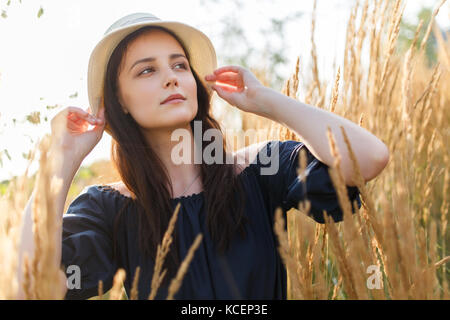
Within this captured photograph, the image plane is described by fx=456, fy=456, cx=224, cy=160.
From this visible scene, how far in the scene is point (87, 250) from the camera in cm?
129

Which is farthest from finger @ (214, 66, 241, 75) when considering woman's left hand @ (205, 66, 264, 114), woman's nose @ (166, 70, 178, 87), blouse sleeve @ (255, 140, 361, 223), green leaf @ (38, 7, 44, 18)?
green leaf @ (38, 7, 44, 18)

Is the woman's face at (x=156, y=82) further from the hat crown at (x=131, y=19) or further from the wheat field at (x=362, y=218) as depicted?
the wheat field at (x=362, y=218)

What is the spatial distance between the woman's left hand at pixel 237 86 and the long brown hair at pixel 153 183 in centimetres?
20

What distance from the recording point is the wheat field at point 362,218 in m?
0.73

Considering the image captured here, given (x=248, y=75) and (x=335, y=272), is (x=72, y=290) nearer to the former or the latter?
(x=248, y=75)

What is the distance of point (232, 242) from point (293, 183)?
243 millimetres

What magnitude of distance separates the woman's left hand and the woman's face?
3.5 inches

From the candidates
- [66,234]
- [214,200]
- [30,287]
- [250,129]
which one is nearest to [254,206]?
[214,200]

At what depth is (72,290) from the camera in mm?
1260

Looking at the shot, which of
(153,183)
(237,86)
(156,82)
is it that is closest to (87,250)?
(153,183)

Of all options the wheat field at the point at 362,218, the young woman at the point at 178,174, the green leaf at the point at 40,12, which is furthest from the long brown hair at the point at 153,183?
the green leaf at the point at 40,12

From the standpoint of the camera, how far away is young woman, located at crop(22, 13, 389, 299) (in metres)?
1.23
